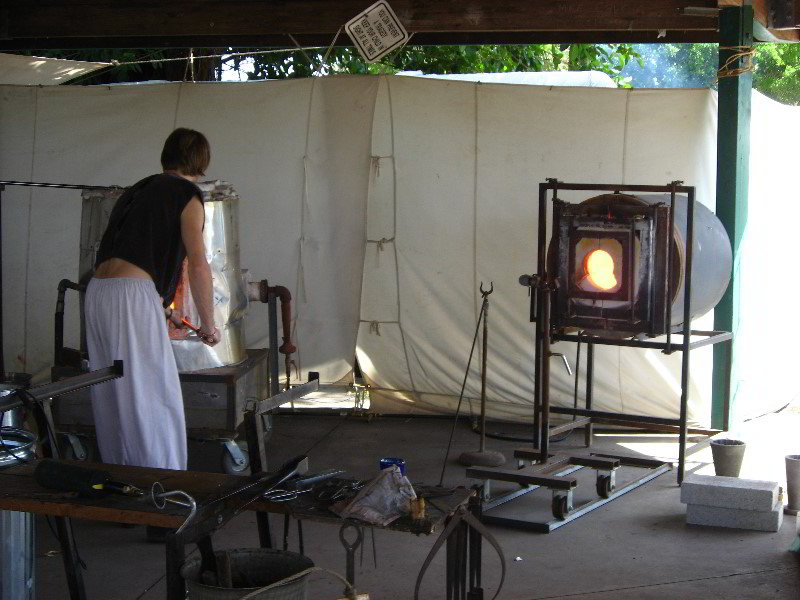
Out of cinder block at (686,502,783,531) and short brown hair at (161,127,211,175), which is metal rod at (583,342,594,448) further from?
short brown hair at (161,127,211,175)

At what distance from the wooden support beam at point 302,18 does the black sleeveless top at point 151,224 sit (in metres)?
2.95

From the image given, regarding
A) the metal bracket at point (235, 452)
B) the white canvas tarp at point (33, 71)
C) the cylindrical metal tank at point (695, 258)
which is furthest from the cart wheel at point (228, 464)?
the white canvas tarp at point (33, 71)

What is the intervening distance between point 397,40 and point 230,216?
70.8 inches

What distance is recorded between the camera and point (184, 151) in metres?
4.64

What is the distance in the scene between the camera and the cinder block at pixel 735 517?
16.3ft

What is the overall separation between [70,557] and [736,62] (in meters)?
4.89

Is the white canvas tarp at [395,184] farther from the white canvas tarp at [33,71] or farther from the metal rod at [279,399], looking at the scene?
the metal rod at [279,399]

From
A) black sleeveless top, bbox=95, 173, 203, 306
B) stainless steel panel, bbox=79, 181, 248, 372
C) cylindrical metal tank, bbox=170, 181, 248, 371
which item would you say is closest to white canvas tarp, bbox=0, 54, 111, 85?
stainless steel panel, bbox=79, 181, 248, 372

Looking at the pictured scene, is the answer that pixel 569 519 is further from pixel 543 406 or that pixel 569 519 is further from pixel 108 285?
pixel 108 285

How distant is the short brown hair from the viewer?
4.65 m

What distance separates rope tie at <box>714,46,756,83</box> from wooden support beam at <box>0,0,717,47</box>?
33cm

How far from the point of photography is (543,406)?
571cm

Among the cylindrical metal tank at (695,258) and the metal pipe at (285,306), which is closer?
the cylindrical metal tank at (695,258)

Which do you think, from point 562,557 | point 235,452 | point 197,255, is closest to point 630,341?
point 562,557
